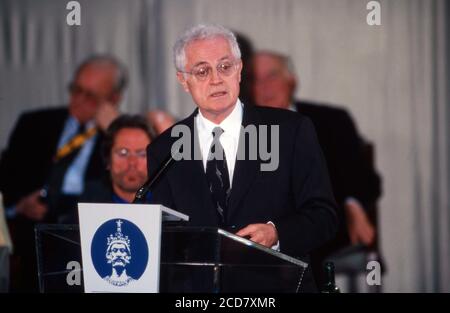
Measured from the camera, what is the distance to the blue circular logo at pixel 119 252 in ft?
8.59

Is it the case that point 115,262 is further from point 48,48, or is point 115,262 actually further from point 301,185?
point 48,48

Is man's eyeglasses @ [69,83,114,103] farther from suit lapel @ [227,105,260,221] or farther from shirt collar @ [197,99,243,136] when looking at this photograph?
suit lapel @ [227,105,260,221]

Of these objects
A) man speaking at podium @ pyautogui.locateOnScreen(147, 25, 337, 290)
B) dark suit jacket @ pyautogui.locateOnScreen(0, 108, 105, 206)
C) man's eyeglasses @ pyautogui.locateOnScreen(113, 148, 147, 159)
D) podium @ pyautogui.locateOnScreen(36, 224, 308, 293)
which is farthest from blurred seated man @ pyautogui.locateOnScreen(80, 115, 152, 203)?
podium @ pyautogui.locateOnScreen(36, 224, 308, 293)

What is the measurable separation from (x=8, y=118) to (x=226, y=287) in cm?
300

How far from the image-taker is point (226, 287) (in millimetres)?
2617

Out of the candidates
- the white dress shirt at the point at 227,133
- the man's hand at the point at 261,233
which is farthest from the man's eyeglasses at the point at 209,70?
the man's hand at the point at 261,233

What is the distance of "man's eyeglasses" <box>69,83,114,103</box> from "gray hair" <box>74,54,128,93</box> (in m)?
0.07

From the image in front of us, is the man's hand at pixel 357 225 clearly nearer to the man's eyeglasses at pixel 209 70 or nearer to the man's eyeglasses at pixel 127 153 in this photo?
the man's eyeglasses at pixel 127 153

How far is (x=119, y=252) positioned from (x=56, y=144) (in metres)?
2.82

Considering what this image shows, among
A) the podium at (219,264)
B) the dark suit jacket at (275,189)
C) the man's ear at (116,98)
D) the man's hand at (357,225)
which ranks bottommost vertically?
the man's hand at (357,225)

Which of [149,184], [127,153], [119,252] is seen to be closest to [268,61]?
→ [127,153]

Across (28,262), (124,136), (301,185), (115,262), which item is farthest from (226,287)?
(28,262)

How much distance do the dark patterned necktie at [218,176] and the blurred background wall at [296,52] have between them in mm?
2109

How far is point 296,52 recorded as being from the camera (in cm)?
535
